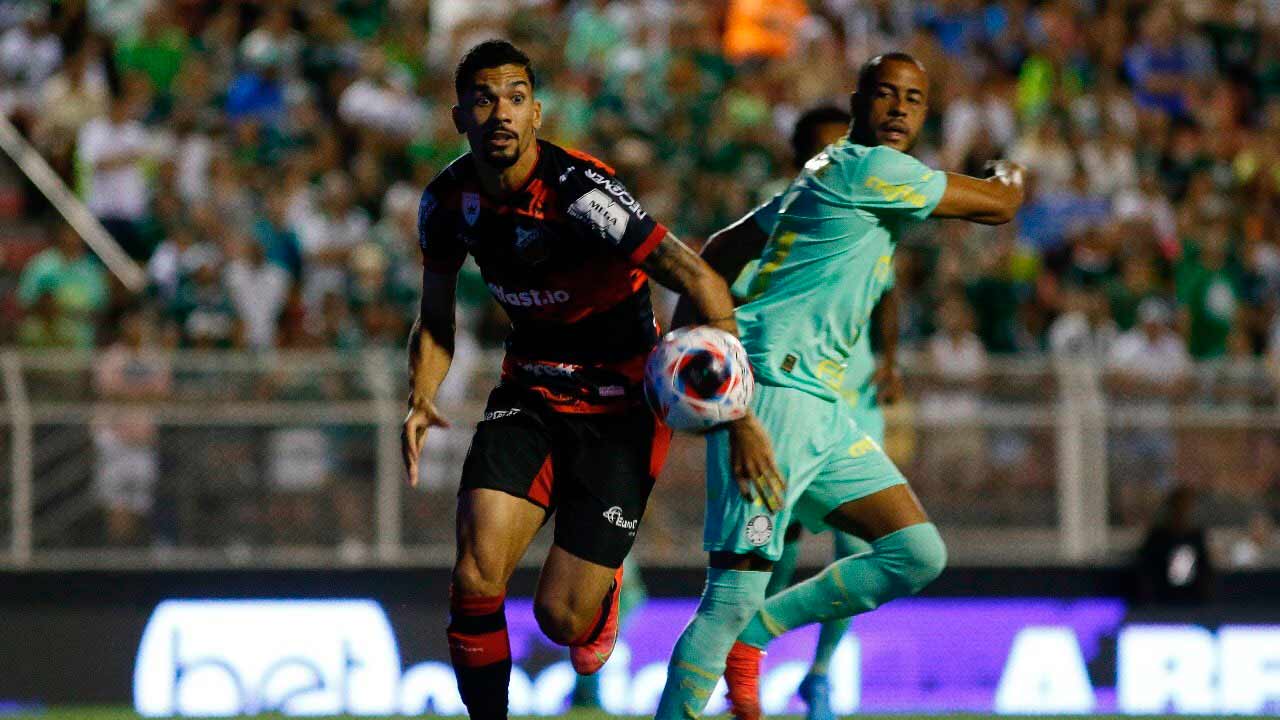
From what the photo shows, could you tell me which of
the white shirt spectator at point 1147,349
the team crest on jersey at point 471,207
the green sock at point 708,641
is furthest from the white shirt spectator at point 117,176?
the green sock at point 708,641

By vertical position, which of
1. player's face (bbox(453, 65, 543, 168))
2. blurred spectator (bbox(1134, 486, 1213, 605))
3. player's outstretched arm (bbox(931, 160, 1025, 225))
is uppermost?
player's face (bbox(453, 65, 543, 168))

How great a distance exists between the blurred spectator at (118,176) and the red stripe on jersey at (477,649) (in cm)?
906

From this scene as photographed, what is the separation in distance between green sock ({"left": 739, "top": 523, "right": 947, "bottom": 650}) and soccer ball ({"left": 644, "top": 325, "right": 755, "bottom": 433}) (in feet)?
3.68

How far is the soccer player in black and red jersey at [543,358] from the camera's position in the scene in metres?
6.45

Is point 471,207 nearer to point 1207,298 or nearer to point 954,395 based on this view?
point 954,395

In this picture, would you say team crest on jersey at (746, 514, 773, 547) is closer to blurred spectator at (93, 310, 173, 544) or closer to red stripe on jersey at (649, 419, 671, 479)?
red stripe on jersey at (649, 419, 671, 479)

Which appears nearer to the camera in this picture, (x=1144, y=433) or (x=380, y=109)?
(x=1144, y=433)

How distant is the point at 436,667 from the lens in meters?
12.1

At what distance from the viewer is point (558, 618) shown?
269 inches

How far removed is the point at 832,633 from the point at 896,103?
240 centimetres

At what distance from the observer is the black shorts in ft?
22.2

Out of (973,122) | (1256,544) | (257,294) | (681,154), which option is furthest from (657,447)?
(973,122)

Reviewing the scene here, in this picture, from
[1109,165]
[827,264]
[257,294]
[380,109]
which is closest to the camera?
[827,264]

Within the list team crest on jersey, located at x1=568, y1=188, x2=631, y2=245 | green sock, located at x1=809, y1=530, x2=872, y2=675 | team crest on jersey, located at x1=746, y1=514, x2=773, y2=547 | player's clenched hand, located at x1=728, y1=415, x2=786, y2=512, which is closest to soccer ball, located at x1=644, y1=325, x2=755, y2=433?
player's clenched hand, located at x1=728, y1=415, x2=786, y2=512
